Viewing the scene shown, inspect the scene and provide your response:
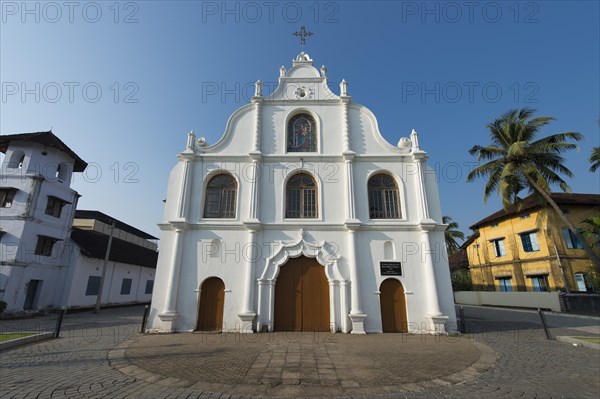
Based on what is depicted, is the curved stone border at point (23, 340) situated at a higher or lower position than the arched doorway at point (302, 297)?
lower

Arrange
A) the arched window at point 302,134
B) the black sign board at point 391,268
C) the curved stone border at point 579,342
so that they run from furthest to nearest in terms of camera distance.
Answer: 1. the arched window at point 302,134
2. the black sign board at point 391,268
3. the curved stone border at point 579,342

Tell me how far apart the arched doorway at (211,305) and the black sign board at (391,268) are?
683cm

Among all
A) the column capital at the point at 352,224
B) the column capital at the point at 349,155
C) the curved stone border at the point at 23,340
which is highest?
the column capital at the point at 349,155

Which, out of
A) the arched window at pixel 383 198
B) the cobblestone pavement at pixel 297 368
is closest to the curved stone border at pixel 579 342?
the cobblestone pavement at pixel 297 368

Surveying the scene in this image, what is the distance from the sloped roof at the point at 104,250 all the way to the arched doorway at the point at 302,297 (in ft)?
55.2

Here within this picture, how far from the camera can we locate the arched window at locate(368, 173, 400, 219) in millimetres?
12555

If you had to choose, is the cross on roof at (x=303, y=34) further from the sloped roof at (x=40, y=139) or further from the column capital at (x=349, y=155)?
the sloped roof at (x=40, y=139)

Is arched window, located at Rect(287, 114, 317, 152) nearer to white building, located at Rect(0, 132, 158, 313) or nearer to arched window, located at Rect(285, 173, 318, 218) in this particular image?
arched window, located at Rect(285, 173, 318, 218)

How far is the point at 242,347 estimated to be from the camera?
326 inches

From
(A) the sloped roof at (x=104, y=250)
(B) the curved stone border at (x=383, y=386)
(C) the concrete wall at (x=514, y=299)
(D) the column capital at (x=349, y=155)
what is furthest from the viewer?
(A) the sloped roof at (x=104, y=250)

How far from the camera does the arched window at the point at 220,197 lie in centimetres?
1260

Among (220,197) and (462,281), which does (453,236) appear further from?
(220,197)

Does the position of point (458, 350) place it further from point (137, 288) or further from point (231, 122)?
point (137, 288)

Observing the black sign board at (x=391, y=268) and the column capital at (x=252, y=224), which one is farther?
the column capital at (x=252, y=224)
